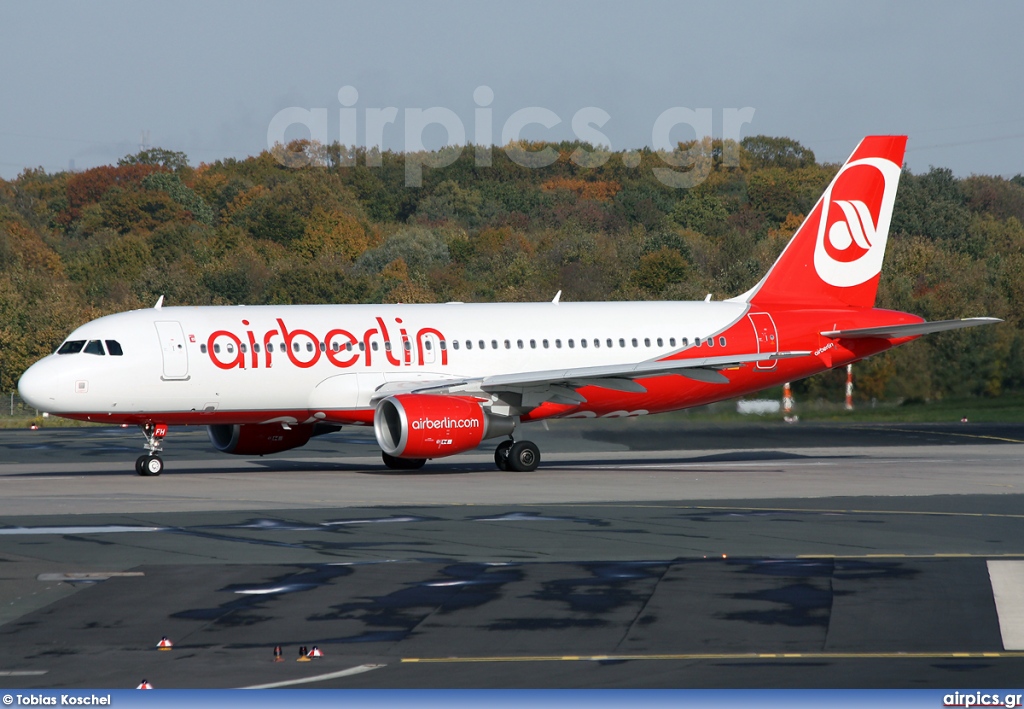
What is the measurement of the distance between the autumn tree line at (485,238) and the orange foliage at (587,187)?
28 cm

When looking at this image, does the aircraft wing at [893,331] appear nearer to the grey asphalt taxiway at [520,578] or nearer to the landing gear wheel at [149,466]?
the grey asphalt taxiway at [520,578]

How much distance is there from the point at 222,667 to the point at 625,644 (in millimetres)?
3499

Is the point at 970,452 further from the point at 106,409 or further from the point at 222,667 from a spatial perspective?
the point at 222,667

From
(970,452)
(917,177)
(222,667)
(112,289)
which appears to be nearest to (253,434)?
(970,452)

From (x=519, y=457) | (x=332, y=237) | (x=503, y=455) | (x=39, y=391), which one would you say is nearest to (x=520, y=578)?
(x=519, y=457)

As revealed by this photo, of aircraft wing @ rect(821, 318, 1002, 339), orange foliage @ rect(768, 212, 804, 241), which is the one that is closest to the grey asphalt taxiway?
aircraft wing @ rect(821, 318, 1002, 339)

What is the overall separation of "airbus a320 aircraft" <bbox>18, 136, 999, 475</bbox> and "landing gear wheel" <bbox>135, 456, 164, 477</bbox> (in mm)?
45

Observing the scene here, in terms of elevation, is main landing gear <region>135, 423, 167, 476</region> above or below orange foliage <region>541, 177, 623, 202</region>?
below

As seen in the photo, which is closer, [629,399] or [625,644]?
[625,644]

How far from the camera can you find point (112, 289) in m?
86.6

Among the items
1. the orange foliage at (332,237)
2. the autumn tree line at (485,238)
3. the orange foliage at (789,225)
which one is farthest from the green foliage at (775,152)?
the orange foliage at (332,237)

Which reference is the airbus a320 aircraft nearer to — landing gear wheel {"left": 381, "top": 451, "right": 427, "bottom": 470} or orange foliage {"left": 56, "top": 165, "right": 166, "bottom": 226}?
landing gear wheel {"left": 381, "top": 451, "right": 427, "bottom": 470}

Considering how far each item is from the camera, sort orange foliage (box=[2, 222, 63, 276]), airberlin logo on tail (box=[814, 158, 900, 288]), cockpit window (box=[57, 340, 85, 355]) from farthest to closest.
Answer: orange foliage (box=[2, 222, 63, 276]), airberlin logo on tail (box=[814, 158, 900, 288]), cockpit window (box=[57, 340, 85, 355])

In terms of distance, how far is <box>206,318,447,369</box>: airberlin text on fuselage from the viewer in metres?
29.6
